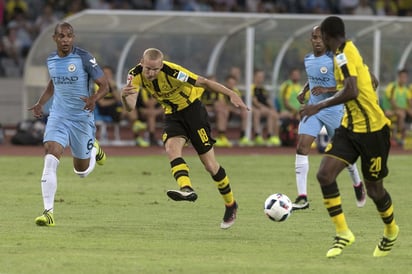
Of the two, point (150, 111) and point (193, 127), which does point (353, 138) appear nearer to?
point (193, 127)

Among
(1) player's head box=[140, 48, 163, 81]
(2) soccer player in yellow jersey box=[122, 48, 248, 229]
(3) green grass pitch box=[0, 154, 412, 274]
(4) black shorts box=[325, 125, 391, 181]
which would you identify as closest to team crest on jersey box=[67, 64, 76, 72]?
(2) soccer player in yellow jersey box=[122, 48, 248, 229]

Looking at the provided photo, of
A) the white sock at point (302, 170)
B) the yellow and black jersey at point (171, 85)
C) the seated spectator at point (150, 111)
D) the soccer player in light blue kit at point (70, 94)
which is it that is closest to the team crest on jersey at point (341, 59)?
the yellow and black jersey at point (171, 85)

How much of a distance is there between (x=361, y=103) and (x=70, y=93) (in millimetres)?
4342

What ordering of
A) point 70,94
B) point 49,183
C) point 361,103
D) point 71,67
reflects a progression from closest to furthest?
point 361,103
point 49,183
point 71,67
point 70,94

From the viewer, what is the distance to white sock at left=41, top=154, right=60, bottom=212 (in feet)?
42.7

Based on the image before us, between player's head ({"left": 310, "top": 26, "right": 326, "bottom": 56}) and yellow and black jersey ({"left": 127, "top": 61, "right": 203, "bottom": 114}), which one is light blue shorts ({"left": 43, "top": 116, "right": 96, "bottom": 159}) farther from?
player's head ({"left": 310, "top": 26, "right": 326, "bottom": 56})

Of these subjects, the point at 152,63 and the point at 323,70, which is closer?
the point at 152,63

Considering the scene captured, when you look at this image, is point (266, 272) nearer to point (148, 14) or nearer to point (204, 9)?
point (148, 14)

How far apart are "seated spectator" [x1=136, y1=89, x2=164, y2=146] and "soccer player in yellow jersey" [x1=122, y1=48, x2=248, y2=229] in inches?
528

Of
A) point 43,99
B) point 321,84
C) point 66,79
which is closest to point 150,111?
point 321,84

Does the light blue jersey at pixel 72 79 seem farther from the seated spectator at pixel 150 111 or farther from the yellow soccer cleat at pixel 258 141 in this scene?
the yellow soccer cleat at pixel 258 141

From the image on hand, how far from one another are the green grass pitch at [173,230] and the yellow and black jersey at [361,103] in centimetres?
122

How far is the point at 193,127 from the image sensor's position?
522 inches

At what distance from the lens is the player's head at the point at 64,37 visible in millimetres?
13297
